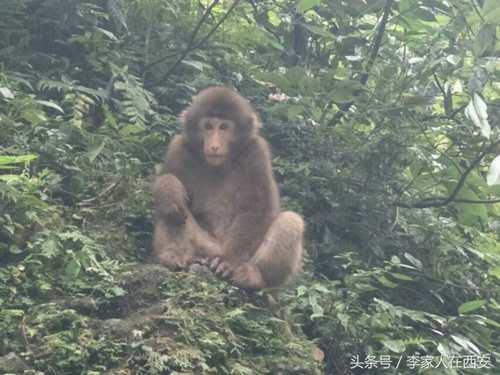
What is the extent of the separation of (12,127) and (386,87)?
3.33 meters

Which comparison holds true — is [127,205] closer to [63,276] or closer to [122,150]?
[122,150]

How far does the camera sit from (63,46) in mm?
8328

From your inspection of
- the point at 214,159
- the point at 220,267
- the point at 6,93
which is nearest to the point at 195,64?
the point at 214,159

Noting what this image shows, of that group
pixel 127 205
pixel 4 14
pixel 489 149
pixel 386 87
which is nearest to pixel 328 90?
pixel 386 87

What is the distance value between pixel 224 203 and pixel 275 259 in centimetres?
88

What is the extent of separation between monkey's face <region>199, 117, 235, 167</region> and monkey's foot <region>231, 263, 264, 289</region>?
991 mm

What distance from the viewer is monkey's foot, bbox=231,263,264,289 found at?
5.98m

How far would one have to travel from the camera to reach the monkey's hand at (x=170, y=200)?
6.32 meters

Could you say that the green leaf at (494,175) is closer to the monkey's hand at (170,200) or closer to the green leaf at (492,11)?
the green leaf at (492,11)

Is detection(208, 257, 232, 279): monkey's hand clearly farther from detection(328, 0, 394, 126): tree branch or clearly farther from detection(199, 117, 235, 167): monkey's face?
detection(328, 0, 394, 126): tree branch

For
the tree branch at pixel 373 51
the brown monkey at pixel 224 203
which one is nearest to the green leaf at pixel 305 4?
the tree branch at pixel 373 51

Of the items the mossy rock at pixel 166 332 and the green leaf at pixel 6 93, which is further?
the green leaf at pixel 6 93

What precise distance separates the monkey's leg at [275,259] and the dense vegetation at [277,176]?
14cm

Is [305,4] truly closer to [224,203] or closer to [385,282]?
[224,203]
